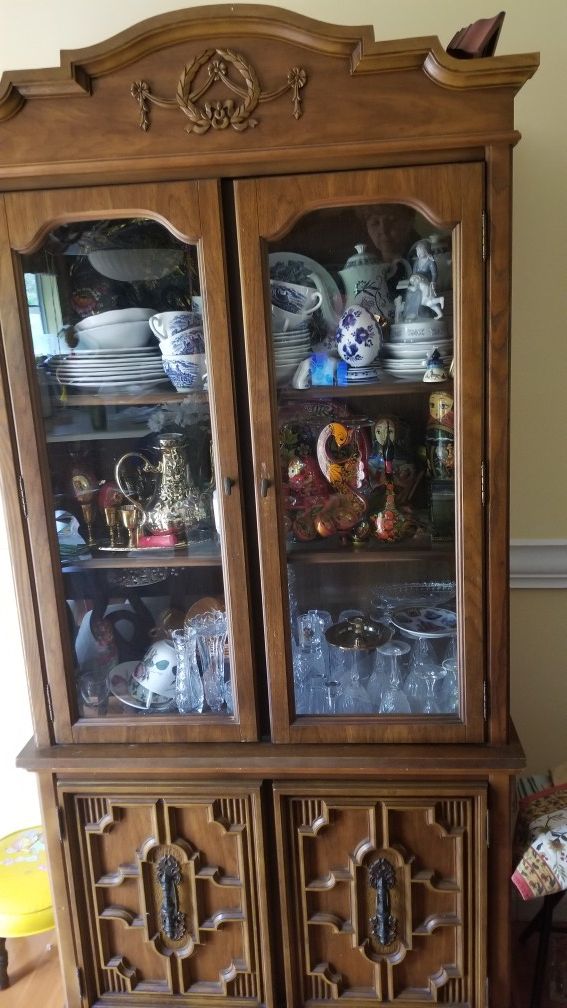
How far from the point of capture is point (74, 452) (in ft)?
4.20

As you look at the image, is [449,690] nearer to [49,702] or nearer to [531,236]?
[49,702]

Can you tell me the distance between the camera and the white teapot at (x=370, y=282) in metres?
1.20

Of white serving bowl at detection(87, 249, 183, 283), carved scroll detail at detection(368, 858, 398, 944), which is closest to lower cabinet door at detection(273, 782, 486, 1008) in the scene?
carved scroll detail at detection(368, 858, 398, 944)

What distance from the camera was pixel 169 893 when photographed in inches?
51.8

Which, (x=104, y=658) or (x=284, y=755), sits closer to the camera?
(x=284, y=755)

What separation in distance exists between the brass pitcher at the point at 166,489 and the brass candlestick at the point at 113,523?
1.5 inches

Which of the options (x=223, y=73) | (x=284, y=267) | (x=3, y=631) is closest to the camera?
(x=223, y=73)

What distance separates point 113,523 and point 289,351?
1.46ft

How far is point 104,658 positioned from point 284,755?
37 centimetres

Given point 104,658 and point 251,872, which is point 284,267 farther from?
point 251,872

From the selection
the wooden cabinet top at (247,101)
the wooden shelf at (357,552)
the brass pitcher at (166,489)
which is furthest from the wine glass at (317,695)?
the wooden cabinet top at (247,101)

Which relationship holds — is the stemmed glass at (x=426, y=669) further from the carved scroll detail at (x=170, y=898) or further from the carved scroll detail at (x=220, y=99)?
the carved scroll detail at (x=220, y=99)

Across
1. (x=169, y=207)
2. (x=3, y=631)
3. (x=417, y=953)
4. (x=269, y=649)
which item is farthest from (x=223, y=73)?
(x=417, y=953)

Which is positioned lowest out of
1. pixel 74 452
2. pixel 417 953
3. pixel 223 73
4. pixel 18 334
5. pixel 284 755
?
pixel 417 953
